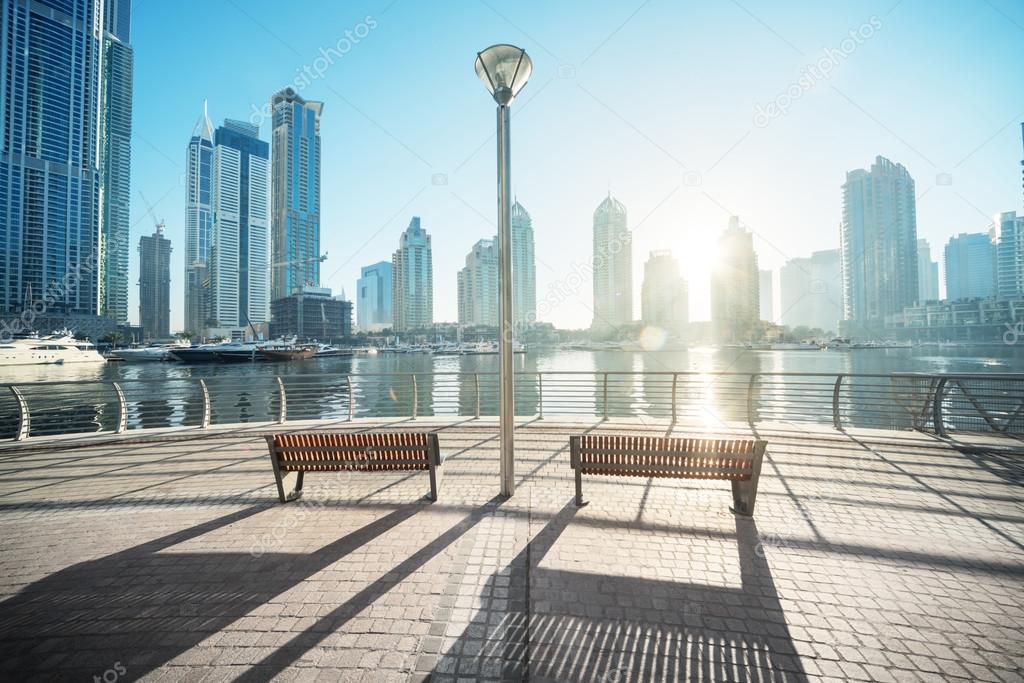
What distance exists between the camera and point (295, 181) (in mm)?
136875

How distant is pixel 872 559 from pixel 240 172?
179906mm

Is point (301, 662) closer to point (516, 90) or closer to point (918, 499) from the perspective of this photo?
point (516, 90)

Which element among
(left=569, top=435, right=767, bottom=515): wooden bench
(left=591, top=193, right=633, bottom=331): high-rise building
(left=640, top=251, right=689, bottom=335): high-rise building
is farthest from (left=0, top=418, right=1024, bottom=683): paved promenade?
(left=640, top=251, right=689, bottom=335): high-rise building

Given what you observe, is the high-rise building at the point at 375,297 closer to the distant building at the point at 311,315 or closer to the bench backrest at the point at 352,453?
the distant building at the point at 311,315

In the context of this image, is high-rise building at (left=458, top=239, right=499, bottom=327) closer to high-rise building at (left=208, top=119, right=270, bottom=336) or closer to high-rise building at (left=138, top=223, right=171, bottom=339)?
high-rise building at (left=208, top=119, right=270, bottom=336)

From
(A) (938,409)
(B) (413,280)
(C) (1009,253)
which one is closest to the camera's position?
(A) (938,409)

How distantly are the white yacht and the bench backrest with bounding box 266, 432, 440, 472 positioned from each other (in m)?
88.4

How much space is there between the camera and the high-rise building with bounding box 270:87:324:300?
131 m

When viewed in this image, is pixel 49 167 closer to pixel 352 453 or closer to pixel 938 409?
pixel 352 453

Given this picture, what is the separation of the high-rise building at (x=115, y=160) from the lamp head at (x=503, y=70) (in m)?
103

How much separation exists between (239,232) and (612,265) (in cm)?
14289

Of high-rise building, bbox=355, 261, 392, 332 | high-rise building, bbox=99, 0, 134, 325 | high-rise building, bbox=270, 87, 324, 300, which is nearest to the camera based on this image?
high-rise building, bbox=99, 0, 134, 325

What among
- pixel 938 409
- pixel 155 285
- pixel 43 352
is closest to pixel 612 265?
pixel 938 409

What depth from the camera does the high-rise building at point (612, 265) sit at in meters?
29.5
